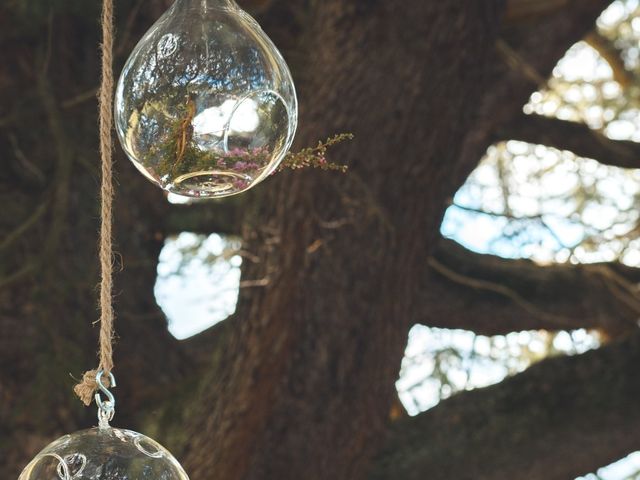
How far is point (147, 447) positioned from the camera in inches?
41.7

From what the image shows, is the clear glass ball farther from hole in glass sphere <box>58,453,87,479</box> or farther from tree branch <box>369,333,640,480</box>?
tree branch <box>369,333,640,480</box>

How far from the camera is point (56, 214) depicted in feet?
9.62

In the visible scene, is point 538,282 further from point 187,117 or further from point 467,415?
point 187,117

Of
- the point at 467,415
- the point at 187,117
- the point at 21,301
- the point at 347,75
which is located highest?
the point at 347,75

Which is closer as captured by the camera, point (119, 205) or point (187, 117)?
point (187, 117)

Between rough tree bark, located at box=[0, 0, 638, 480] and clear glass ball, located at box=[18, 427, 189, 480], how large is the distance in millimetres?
1477

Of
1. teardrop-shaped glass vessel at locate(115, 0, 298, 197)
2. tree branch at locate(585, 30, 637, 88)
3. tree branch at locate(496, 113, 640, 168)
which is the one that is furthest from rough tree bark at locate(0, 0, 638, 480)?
teardrop-shaped glass vessel at locate(115, 0, 298, 197)

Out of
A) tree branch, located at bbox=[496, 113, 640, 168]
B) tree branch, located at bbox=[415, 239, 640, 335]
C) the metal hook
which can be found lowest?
tree branch, located at bbox=[415, 239, 640, 335]

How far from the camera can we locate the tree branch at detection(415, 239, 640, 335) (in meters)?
3.50

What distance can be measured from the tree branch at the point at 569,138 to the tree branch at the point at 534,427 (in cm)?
81

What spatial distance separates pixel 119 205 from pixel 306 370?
93 cm

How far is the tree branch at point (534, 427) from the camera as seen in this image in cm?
288

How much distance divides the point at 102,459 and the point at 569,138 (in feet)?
9.47

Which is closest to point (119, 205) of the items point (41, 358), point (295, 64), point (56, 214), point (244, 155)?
point (56, 214)
